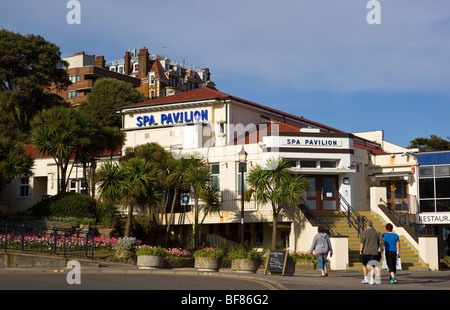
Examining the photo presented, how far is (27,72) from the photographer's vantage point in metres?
60.4

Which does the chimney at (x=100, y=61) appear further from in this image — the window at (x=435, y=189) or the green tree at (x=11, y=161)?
the window at (x=435, y=189)

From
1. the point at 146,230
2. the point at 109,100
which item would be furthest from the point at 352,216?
the point at 109,100

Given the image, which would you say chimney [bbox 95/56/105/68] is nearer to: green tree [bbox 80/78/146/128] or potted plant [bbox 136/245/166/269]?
green tree [bbox 80/78/146/128]

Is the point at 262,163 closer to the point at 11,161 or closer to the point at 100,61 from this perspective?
the point at 11,161

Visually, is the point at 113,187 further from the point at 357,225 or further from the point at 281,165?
the point at 357,225

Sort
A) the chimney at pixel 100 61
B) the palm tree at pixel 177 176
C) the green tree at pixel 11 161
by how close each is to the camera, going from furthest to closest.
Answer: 1. the chimney at pixel 100 61
2. the palm tree at pixel 177 176
3. the green tree at pixel 11 161

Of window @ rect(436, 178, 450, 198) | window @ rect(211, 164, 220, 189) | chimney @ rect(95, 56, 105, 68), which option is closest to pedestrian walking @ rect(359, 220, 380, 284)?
window @ rect(211, 164, 220, 189)

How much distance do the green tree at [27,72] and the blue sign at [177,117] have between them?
1862 cm

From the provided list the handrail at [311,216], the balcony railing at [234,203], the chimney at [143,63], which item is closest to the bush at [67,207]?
the balcony railing at [234,203]

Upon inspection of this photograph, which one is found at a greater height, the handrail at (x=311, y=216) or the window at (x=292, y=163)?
the window at (x=292, y=163)

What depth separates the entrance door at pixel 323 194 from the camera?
116 ft

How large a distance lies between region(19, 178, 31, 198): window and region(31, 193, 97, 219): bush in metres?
12.2
